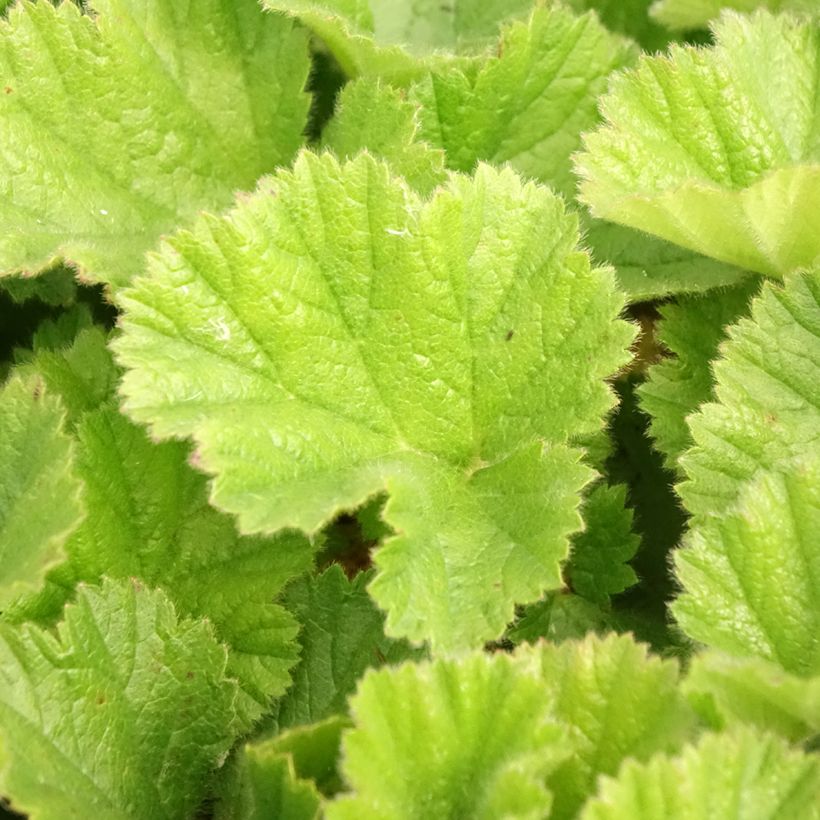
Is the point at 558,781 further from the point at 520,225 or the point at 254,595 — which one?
the point at 520,225

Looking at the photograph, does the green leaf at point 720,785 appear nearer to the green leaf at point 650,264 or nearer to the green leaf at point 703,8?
the green leaf at point 650,264

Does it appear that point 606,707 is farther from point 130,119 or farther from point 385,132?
point 130,119

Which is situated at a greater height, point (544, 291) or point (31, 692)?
point (544, 291)

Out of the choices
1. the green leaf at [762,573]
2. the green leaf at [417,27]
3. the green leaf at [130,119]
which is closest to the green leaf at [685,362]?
the green leaf at [762,573]

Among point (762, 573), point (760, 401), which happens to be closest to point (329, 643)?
point (762, 573)

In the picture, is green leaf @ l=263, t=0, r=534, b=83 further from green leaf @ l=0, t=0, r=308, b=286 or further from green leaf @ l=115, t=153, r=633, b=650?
green leaf @ l=115, t=153, r=633, b=650

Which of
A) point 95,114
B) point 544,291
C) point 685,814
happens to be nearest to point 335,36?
point 95,114
